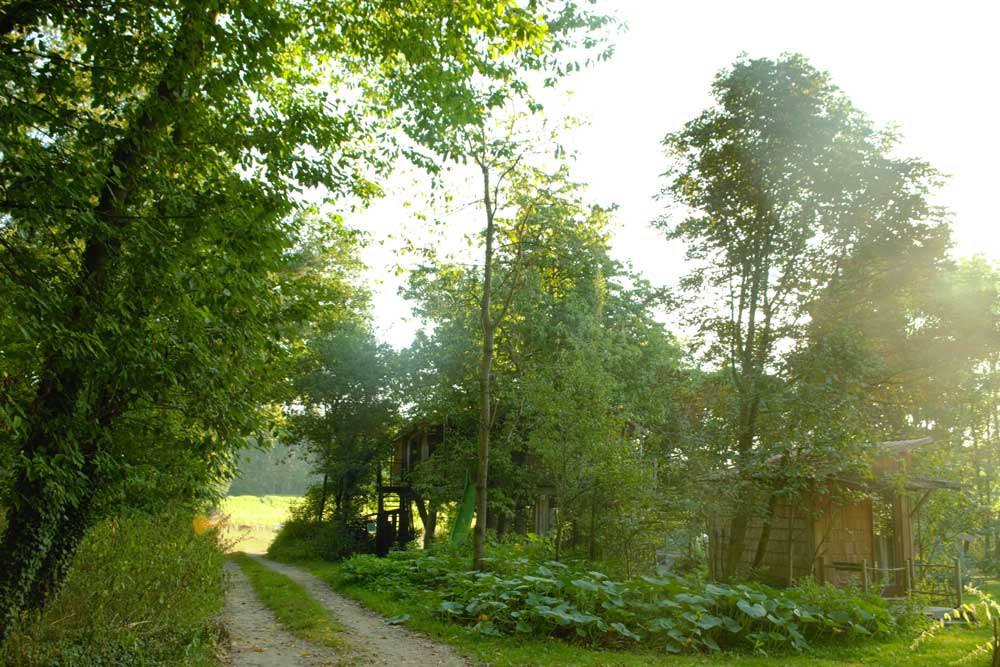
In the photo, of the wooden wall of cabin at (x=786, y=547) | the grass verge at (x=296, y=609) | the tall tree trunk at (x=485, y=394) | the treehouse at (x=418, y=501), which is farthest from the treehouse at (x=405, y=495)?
the wooden wall of cabin at (x=786, y=547)

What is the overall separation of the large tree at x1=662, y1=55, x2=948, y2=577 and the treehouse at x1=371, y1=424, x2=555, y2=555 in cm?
907

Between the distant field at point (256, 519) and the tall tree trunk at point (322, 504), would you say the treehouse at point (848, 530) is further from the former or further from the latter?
the distant field at point (256, 519)

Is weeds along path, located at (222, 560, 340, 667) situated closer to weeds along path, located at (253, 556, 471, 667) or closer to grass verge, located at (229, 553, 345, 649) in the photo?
grass verge, located at (229, 553, 345, 649)

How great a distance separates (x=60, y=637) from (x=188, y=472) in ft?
7.55

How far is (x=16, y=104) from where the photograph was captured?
5.62m

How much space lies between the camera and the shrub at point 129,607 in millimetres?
6527

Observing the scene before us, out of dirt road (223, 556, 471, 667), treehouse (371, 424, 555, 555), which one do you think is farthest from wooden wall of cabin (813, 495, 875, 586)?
dirt road (223, 556, 471, 667)

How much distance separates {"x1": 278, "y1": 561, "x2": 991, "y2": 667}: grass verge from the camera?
8938 millimetres

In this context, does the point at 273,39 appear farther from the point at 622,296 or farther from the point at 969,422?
the point at 969,422

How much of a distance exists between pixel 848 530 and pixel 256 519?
4799cm

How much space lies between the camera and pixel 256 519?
55969 millimetres

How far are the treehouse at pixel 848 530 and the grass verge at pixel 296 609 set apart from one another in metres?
8.62

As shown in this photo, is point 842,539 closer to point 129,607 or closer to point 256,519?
point 129,607

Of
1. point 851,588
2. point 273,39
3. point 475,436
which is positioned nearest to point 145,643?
point 273,39
